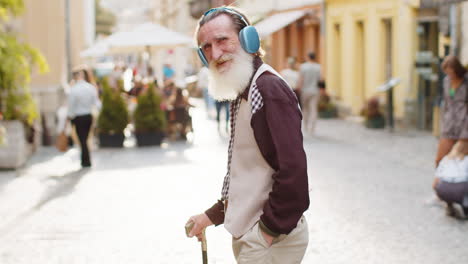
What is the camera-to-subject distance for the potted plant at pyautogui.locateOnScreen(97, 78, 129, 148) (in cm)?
1752

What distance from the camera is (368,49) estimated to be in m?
23.8

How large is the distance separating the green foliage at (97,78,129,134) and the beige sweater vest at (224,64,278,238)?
14475mm

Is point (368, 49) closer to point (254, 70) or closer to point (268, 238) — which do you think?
point (254, 70)

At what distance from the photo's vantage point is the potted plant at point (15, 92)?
40.8 ft

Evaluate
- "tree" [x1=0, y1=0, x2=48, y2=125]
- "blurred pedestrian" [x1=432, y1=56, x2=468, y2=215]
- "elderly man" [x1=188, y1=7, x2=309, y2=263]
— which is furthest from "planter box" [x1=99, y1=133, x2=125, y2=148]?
"elderly man" [x1=188, y1=7, x2=309, y2=263]

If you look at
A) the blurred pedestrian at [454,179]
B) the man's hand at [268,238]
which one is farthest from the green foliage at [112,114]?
the man's hand at [268,238]

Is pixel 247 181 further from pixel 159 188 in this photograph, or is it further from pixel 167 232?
pixel 159 188

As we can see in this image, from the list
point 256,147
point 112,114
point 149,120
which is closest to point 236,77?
point 256,147

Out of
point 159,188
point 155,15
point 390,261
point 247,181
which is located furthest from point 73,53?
point 155,15

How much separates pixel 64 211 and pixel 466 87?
15.0 ft

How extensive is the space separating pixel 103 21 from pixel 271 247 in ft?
247

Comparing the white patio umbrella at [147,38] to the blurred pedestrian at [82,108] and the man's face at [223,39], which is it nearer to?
the blurred pedestrian at [82,108]

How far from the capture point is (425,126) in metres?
19.8

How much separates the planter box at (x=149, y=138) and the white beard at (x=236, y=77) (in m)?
14.5
